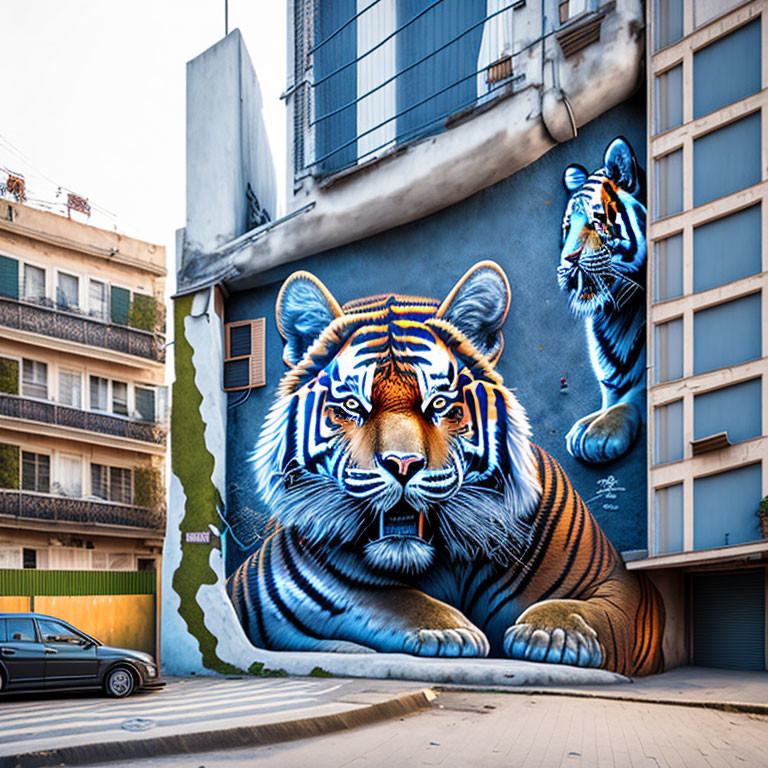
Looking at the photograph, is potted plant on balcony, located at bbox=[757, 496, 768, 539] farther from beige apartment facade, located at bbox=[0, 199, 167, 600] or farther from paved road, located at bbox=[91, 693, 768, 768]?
beige apartment facade, located at bbox=[0, 199, 167, 600]

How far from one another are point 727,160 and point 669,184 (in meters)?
1.02

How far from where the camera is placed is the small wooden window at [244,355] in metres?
21.5

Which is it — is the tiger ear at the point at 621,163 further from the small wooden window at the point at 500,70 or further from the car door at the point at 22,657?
the car door at the point at 22,657

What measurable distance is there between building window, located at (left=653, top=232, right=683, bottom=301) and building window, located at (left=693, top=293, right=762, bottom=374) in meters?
0.62

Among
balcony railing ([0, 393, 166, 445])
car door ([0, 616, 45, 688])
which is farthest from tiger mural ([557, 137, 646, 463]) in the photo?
balcony railing ([0, 393, 166, 445])

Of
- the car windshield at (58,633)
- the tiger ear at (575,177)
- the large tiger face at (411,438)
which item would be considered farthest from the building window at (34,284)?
the tiger ear at (575,177)

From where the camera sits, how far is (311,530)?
2017cm

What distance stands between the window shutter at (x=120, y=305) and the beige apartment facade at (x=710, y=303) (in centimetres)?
2183

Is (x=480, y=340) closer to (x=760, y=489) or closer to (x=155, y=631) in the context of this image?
(x=760, y=489)

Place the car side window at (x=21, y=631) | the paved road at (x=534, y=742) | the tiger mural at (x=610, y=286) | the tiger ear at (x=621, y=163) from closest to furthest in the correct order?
1. the paved road at (x=534, y=742)
2. the car side window at (x=21, y=631)
3. the tiger mural at (x=610, y=286)
4. the tiger ear at (x=621, y=163)

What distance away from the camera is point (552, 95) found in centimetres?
1825

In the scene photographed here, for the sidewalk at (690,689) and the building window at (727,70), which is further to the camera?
the building window at (727,70)

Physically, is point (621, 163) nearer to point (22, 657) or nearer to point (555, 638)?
point (555, 638)

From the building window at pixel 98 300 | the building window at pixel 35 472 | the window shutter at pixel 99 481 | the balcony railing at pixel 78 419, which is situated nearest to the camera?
the balcony railing at pixel 78 419
